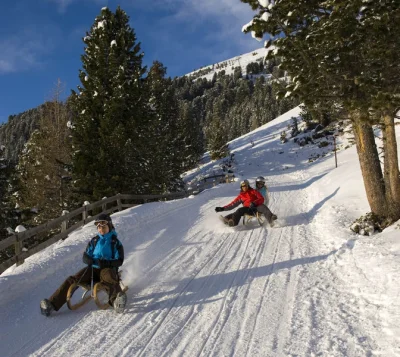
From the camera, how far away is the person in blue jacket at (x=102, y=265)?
17.6ft

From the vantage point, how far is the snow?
407cm

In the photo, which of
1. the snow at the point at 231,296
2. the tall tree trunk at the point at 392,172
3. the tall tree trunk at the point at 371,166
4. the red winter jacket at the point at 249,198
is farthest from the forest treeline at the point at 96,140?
the tall tree trunk at the point at 392,172

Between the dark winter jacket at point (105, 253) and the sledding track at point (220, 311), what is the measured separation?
67cm

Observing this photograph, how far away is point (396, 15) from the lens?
6039 millimetres

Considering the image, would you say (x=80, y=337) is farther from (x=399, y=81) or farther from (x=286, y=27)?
(x=399, y=81)

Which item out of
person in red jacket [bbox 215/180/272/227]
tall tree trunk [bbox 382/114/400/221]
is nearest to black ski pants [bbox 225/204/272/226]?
person in red jacket [bbox 215/180/272/227]

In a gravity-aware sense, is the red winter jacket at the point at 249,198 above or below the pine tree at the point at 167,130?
below

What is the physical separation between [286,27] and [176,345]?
6037 millimetres

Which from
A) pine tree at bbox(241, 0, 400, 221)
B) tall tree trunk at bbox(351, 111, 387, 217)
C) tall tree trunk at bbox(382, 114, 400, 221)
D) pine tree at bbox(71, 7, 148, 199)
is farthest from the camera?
pine tree at bbox(71, 7, 148, 199)

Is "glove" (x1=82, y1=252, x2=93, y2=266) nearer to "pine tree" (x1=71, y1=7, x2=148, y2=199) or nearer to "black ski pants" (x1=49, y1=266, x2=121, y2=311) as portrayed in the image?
"black ski pants" (x1=49, y1=266, x2=121, y2=311)

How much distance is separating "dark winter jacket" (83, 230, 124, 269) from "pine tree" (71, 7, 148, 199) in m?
9.84

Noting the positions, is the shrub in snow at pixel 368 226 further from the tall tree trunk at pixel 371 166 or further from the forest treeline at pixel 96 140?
the forest treeline at pixel 96 140

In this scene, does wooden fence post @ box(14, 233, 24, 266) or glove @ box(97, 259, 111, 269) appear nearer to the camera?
glove @ box(97, 259, 111, 269)

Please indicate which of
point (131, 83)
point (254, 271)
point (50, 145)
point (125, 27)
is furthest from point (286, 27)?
point (50, 145)
